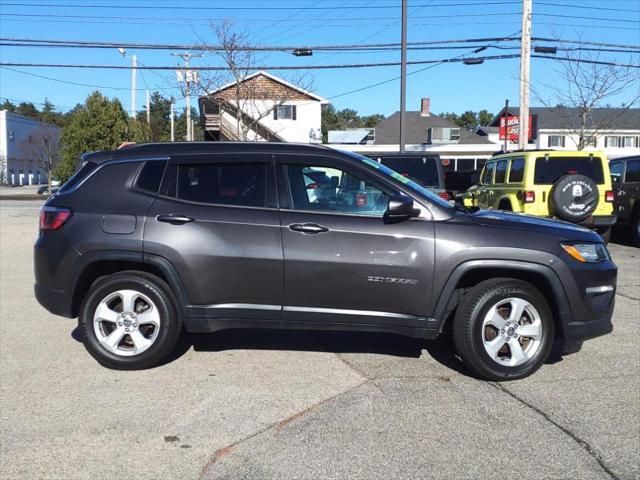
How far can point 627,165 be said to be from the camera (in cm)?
1299

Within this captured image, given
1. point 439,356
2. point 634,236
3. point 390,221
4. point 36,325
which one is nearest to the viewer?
point 390,221

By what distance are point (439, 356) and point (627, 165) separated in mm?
9907

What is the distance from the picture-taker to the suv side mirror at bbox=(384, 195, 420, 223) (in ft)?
14.8

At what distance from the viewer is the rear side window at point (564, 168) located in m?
11.2

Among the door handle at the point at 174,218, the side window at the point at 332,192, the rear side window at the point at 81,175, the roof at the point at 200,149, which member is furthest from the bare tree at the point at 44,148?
the side window at the point at 332,192

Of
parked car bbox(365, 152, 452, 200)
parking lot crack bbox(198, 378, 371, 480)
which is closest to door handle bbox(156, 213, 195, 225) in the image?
parking lot crack bbox(198, 378, 371, 480)

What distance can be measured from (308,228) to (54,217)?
84.0 inches

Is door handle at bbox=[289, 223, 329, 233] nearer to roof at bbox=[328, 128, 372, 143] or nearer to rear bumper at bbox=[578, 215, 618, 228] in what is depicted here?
rear bumper at bbox=[578, 215, 618, 228]

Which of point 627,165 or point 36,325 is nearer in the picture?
point 36,325

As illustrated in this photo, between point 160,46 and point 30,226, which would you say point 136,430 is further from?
point 160,46

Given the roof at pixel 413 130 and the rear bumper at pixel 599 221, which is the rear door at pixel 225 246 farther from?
the roof at pixel 413 130

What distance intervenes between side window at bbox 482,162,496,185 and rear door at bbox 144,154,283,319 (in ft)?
30.1

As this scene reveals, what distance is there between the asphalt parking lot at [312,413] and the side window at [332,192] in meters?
1.36

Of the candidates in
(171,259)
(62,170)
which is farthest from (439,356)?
(62,170)
